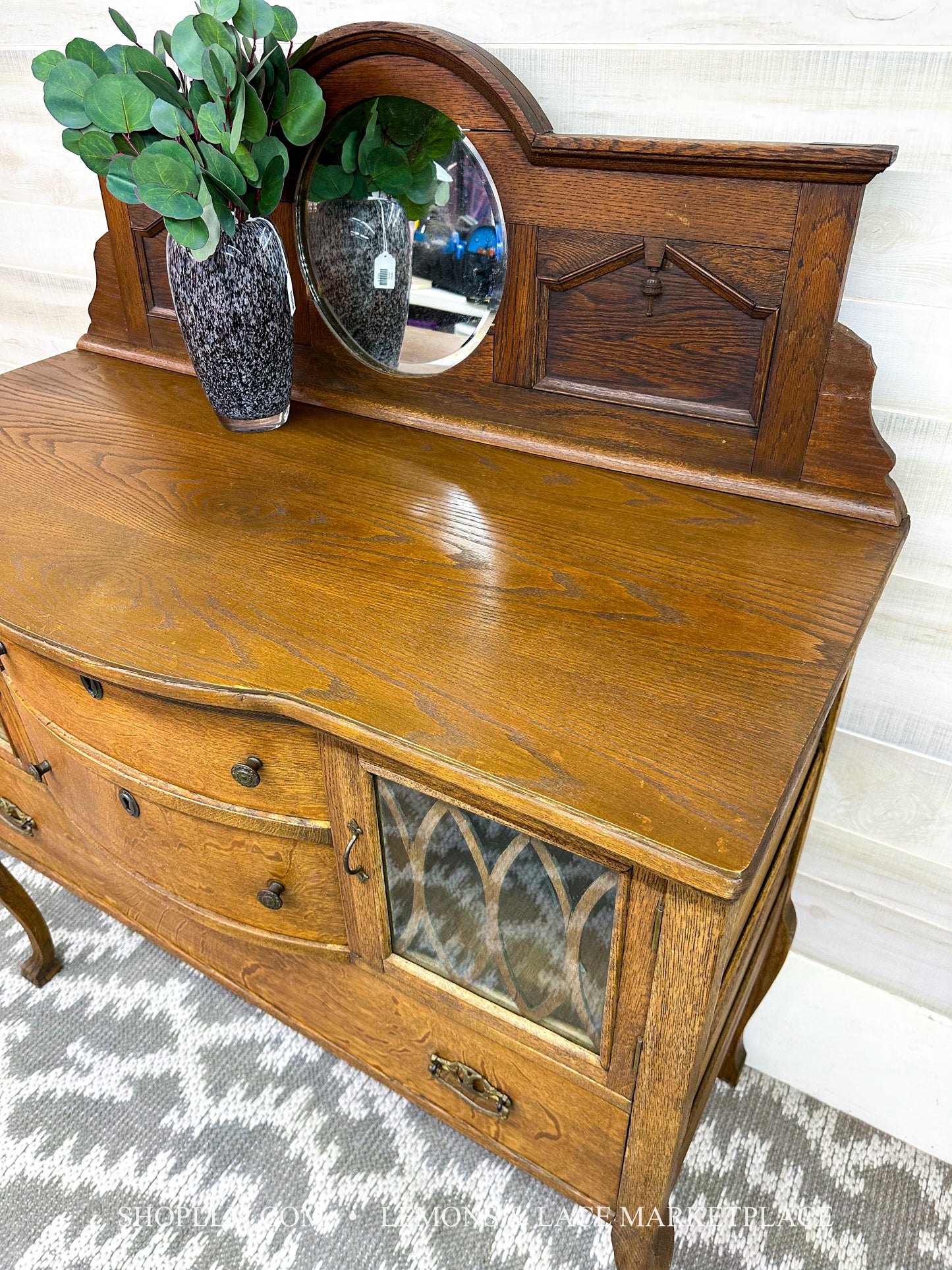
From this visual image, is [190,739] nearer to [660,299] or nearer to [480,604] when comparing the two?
[480,604]

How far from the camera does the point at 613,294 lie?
92cm

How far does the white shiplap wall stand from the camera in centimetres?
80

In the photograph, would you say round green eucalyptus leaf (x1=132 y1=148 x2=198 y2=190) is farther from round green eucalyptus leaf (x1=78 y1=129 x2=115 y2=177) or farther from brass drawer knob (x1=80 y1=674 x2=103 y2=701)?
brass drawer knob (x1=80 y1=674 x2=103 y2=701)

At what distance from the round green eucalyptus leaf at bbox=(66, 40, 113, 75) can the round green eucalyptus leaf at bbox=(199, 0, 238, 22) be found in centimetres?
12

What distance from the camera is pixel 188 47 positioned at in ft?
2.80

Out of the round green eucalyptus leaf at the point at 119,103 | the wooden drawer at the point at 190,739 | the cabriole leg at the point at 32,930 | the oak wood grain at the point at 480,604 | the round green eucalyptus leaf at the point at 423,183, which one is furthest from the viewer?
the cabriole leg at the point at 32,930

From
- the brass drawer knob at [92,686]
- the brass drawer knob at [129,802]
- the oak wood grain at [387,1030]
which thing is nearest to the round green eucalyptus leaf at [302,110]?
the brass drawer knob at [92,686]

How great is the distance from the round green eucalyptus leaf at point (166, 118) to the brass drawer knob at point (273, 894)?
0.73 m

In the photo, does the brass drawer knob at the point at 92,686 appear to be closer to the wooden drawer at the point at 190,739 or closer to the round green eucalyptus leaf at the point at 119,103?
the wooden drawer at the point at 190,739

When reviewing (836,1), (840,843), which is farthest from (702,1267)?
(836,1)

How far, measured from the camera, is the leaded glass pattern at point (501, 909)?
2.25 feet

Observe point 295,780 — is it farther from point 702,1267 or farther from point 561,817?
point 702,1267

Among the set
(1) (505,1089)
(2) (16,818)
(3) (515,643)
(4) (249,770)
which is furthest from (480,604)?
(2) (16,818)

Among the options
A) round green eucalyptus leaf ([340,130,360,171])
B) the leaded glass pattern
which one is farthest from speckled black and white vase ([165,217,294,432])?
the leaded glass pattern
